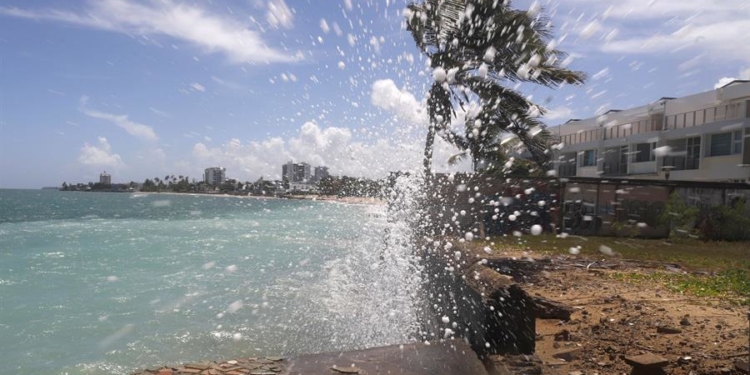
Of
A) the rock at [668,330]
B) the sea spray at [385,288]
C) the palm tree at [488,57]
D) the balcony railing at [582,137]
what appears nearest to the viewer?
the rock at [668,330]

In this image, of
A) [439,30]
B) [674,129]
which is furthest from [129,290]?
[674,129]

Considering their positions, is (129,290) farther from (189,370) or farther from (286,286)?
(189,370)

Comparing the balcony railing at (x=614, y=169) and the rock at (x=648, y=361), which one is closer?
the rock at (x=648, y=361)

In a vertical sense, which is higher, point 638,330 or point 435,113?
point 435,113

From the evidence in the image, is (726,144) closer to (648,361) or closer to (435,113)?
(435,113)

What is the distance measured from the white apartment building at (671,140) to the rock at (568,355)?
15.1 meters

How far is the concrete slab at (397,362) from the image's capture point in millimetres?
3812

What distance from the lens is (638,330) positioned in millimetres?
4832

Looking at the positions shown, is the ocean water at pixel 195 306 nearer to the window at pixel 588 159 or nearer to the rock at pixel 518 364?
the rock at pixel 518 364

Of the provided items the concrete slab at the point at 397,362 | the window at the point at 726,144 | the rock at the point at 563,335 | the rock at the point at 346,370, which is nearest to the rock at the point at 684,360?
the rock at the point at 563,335

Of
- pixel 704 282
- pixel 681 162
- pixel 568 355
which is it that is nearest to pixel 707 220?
pixel 704 282

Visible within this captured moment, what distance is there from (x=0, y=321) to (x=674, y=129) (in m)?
28.4

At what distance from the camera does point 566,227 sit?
17.9 m

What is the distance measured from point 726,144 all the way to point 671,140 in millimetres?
3950
